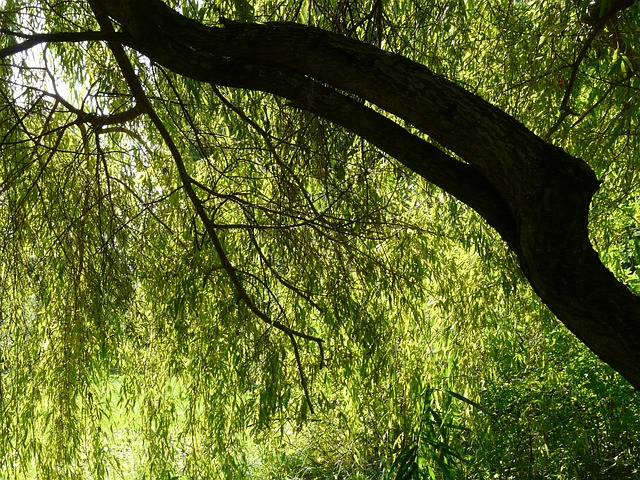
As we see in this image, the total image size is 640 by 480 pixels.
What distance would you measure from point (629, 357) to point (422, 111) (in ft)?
1.90

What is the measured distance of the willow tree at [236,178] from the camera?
197 cm

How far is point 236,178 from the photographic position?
280 centimetres

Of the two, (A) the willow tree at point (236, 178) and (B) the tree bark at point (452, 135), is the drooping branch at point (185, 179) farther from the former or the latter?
(B) the tree bark at point (452, 135)

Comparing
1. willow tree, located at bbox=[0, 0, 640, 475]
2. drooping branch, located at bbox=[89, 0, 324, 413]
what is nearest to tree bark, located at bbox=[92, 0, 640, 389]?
willow tree, located at bbox=[0, 0, 640, 475]

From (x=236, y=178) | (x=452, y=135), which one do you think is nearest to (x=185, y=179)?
(x=236, y=178)

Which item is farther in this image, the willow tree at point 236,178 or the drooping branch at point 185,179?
the drooping branch at point 185,179

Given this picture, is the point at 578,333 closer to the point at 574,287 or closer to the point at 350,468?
the point at 574,287

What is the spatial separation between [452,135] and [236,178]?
137cm

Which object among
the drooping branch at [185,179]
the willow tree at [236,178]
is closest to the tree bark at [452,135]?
the willow tree at [236,178]

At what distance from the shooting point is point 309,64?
164 cm

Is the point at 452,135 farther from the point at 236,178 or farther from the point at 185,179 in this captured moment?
the point at 236,178

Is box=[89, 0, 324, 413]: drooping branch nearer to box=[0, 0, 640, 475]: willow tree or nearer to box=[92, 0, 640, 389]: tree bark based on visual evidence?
box=[0, 0, 640, 475]: willow tree

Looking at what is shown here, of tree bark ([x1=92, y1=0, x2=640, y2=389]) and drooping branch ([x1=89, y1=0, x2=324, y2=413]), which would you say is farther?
drooping branch ([x1=89, y1=0, x2=324, y2=413])

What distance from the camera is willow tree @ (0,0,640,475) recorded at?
1966 millimetres
